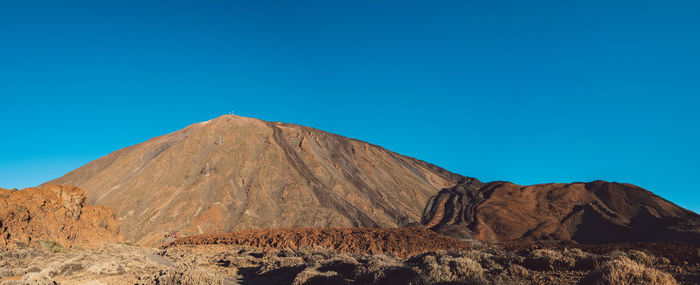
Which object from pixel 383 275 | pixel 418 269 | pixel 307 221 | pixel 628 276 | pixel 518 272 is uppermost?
pixel 307 221

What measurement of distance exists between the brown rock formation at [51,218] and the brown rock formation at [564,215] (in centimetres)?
3988

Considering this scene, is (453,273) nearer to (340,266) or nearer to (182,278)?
(340,266)

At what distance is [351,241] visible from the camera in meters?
34.1

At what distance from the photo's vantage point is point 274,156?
211ft

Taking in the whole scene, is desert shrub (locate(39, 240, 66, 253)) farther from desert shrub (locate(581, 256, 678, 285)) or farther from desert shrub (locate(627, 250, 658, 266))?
desert shrub (locate(627, 250, 658, 266))

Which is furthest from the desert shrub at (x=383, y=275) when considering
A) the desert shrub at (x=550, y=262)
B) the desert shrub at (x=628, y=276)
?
the desert shrub at (x=628, y=276)

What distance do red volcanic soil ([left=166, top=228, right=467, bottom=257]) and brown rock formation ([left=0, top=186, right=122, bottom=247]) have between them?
355 inches

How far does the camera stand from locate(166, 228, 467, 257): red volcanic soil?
3250 cm

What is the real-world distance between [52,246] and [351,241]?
76.2ft

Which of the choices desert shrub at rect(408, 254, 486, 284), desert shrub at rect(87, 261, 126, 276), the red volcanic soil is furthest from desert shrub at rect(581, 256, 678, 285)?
Answer: the red volcanic soil

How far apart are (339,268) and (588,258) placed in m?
9.50

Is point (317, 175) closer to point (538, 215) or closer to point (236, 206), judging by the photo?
point (236, 206)

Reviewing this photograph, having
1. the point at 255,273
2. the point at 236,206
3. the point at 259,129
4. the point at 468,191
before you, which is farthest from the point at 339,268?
the point at 259,129

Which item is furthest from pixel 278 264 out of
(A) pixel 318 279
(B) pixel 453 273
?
(B) pixel 453 273
